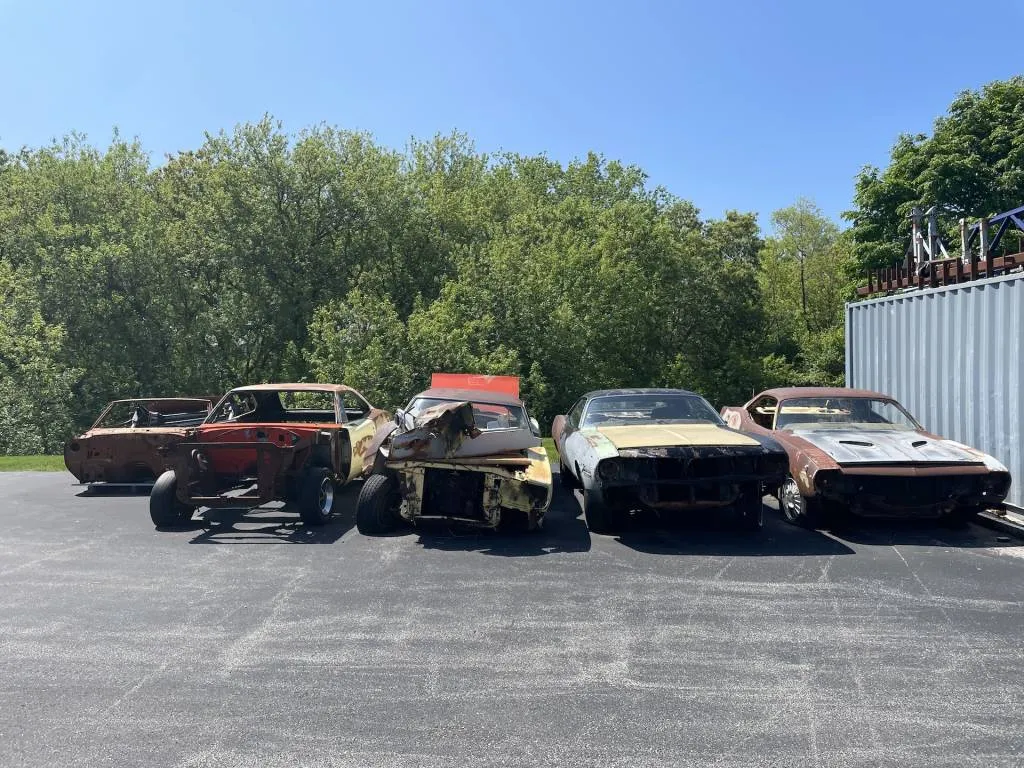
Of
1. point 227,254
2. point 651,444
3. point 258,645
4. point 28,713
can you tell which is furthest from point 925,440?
point 227,254

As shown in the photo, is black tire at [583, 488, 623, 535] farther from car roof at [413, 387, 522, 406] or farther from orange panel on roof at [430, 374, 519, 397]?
orange panel on roof at [430, 374, 519, 397]

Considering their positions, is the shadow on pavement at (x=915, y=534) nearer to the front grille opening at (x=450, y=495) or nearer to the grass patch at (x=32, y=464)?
the front grille opening at (x=450, y=495)

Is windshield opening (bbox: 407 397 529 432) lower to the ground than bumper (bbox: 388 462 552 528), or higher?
higher

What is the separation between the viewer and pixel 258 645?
194 inches

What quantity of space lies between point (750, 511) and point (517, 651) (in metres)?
3.96

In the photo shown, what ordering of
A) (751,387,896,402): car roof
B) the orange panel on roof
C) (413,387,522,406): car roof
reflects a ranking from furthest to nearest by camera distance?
the orange panel on roof, (751,387,896,402): car roof, (413,387,522,406): car roof

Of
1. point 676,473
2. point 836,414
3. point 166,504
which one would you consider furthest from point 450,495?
point 836,414

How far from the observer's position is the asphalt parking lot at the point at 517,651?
11.8 ft

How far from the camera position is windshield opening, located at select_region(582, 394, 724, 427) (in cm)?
934

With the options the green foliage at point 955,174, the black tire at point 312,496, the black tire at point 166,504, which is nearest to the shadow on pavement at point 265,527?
the black tire at point 312,496

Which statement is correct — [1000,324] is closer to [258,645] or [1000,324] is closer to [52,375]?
[258,645]

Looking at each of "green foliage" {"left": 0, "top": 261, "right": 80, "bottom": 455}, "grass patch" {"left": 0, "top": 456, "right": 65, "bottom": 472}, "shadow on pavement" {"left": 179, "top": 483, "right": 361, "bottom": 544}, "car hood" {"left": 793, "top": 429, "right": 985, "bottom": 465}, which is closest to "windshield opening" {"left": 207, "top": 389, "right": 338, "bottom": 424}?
"shadow on pavement" {"left": 179, "top": 483, "right": 361, "bottom": 544}

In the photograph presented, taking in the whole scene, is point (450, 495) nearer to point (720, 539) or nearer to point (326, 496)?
point (326, 496)

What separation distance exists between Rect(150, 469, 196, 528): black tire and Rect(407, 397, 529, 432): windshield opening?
2782 mm
